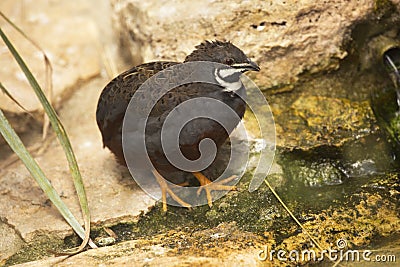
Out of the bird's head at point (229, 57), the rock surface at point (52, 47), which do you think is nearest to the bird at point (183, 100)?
the bird's head at point (229, 57)

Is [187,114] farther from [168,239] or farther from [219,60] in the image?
[168,239]

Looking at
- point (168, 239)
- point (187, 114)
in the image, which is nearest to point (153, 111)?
point (187, 114)

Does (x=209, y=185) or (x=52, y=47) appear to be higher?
(x=52, y=47)

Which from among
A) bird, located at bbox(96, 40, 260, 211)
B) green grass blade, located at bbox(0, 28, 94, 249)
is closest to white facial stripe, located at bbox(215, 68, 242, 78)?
bird, located at bbox(96, 40, 260, 211)

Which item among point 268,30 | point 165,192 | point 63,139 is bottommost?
point 165,192

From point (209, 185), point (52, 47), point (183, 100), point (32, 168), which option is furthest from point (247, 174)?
point (52, 47)

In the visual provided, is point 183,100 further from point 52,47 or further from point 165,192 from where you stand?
point 52,47

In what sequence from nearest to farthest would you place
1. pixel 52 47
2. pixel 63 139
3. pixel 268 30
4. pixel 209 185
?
pixel 63 139, pixel 209 185, pixel 268 30, pixel 52 47

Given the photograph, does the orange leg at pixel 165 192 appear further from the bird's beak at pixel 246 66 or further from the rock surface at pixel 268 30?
the rock surface at pixel 268 30
